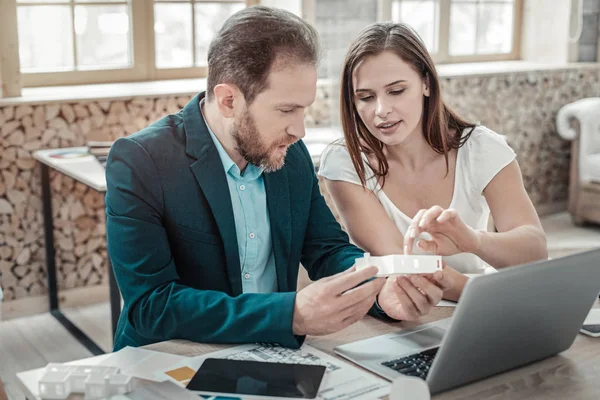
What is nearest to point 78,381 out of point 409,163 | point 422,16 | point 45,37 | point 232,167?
point 232,167

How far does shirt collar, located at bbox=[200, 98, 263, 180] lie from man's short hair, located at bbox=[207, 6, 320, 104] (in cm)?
14

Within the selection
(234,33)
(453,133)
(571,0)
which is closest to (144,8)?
(453,133)

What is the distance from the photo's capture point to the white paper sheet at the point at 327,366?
114 centimetres

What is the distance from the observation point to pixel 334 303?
4.19 ft

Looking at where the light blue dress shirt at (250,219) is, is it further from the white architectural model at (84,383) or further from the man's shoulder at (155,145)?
the white architectural model at (84,383)

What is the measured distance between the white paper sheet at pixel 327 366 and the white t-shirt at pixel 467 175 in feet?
2.36

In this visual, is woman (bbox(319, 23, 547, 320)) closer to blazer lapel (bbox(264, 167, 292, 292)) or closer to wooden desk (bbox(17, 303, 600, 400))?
blazer lapel (bbox(264, 167, 292, 292))

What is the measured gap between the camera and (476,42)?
5.22 meters

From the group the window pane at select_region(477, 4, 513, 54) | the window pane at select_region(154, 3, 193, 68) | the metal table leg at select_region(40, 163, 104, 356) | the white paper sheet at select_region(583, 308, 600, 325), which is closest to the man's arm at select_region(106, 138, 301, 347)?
the white paper sheet at select_region(583, 308, 600, 325)

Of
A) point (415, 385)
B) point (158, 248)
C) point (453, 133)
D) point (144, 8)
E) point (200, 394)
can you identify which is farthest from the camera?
point (144, 8)

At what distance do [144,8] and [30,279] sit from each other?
137 cm

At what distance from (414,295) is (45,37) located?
8.90 feet

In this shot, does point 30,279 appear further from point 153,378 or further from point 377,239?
point 153,378

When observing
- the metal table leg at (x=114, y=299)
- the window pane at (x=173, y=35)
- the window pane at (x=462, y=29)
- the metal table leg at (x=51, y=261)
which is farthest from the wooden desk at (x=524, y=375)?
Result: the window pane at (x=462, y=29)
